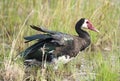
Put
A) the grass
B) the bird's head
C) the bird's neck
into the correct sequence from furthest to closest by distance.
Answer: the bird's head < the bird's neck < the grass

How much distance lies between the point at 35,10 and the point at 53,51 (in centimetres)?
150

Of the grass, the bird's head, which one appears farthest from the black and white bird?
the bird's head

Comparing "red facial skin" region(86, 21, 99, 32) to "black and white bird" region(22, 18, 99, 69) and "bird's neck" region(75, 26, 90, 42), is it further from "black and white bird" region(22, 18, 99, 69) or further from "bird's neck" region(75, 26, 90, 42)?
"black and white bird" region(22, 18, 99, 69)

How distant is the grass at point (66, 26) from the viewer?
21.9ft

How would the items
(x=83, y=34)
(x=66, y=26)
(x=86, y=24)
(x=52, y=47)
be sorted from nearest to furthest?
(x=52, y=47)
(x=83, y=34)
(x=86, y=24)
(x=66, y=26)

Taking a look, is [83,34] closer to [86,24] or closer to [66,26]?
[86,24]

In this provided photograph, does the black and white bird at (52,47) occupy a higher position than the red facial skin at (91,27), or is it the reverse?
the red facial skin at (91,27)

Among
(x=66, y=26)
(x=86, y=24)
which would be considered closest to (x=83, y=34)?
(x=86, y=24)

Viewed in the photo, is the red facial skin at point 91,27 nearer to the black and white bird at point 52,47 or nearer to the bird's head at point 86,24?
the bird's head at point 86,24

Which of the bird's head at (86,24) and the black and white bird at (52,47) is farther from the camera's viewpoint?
the bird's head at (86,24)

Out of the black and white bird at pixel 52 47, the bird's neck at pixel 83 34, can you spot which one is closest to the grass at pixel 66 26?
the black and white bird at pixel 52 47

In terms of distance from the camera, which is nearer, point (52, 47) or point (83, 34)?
point (52, 47)

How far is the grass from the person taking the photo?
21.9ft

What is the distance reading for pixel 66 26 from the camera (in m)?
7.89
